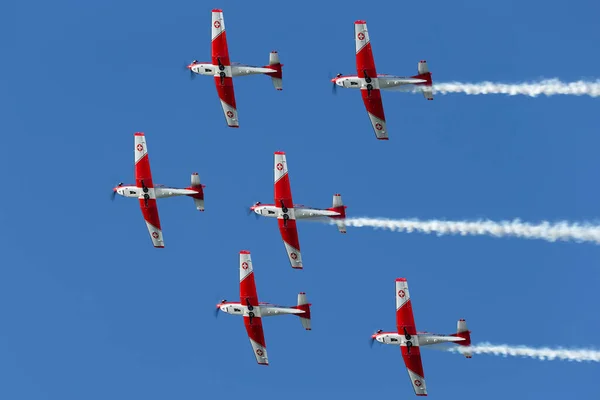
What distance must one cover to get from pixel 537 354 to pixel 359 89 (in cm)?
1526

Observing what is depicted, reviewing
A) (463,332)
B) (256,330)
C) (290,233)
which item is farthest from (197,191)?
(463,332)

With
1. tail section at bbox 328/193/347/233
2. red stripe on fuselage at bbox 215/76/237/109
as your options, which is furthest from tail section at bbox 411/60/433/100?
red stripe on fuselage at bbox 215/76/237/109

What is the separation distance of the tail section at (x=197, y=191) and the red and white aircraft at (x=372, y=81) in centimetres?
814

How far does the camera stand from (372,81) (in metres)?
67.8

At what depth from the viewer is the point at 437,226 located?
6781 centimetres

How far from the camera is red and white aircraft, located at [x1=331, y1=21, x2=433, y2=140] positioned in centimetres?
6659

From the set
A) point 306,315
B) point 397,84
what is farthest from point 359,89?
point 306,315

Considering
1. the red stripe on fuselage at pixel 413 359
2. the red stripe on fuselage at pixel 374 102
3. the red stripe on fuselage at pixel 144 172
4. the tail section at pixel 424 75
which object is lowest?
the red stripe on fuselage at pixel 413 359

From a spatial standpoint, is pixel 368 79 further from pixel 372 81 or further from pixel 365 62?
pixel 365 62

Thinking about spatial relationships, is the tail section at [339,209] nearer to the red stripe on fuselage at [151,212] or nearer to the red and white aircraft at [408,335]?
the red and white aircraft at [408,335]

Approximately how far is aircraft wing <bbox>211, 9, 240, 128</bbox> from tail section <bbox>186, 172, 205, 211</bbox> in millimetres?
3915

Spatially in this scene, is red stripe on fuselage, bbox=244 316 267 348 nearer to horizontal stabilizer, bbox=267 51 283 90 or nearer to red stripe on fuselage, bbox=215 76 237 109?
red stripe on fuselage, bbox=215 76 237 109

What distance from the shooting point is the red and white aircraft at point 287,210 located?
68000 millimetres

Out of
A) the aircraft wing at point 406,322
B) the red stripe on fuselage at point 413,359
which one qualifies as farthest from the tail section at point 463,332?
the red stripe on fuselage at point 413,359
